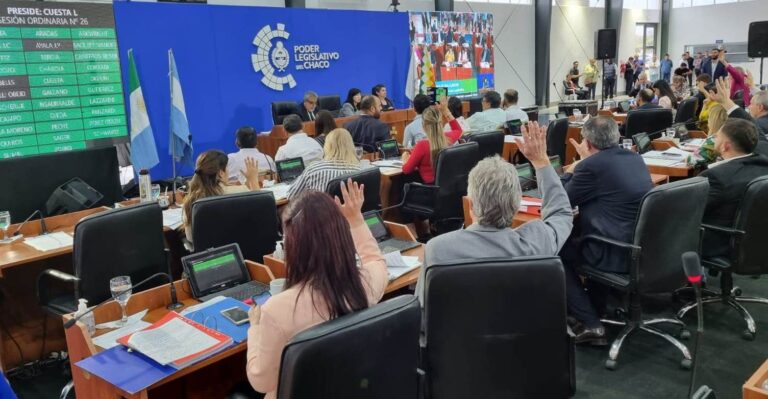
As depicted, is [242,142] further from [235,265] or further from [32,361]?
[235,265]

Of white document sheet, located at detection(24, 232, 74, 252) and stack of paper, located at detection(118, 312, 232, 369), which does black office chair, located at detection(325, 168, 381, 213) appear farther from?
stack of paper, located at detection(118, 312, 232, 369)

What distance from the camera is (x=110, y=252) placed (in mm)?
3180

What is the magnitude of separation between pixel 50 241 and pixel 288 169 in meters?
2.15

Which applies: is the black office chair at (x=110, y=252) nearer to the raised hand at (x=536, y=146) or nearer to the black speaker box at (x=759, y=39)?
the raised hand at (x=536, y=146)

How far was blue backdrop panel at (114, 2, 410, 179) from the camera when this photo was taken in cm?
839

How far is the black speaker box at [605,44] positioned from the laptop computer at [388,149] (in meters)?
8.64

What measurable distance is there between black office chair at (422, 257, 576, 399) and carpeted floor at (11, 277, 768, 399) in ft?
3.59

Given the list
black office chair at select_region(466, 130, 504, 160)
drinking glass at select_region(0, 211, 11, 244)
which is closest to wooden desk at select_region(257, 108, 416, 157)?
black office chair at select_region(466, 130, 504, 160)

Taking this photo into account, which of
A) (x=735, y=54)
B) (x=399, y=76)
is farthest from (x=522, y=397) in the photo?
(x=735, y=54)

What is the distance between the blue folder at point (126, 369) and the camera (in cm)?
194

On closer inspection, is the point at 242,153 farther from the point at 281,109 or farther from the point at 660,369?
the point at 281,109

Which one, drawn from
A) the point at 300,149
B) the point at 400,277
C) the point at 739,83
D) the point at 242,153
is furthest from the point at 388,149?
the point at 739,83

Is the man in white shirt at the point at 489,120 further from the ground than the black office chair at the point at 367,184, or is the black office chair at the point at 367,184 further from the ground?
the man in white shirt at the point at 489,120

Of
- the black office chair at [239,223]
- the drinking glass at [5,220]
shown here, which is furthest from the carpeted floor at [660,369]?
the black office chair at [239,223]
